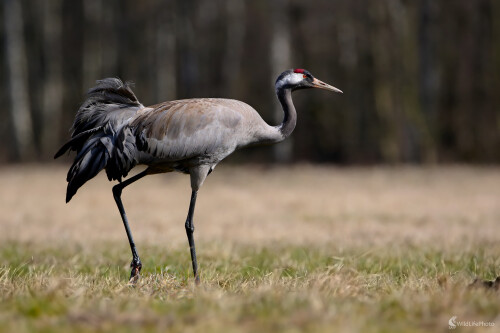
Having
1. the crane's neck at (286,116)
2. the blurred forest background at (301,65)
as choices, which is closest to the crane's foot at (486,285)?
the crane's neck at (286,116)

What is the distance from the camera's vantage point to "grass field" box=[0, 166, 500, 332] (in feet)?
10.3

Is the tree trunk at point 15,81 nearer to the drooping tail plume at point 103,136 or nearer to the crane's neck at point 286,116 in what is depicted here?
the drooping tail plume at point 103,136

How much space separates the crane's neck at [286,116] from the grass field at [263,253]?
44.3 inches

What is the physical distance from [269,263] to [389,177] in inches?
364

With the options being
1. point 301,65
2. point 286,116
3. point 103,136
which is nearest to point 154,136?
point 103,136

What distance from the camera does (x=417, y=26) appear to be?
68.0 ft

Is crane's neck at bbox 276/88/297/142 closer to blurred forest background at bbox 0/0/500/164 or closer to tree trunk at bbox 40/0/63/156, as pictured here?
blurred forest background at bbox 0/0/500/164

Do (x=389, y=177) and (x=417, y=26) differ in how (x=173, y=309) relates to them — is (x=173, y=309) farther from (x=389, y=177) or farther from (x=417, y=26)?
(x=417, y=26)

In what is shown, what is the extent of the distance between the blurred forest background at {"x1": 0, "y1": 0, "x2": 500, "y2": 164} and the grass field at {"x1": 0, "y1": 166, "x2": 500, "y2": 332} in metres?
4.03

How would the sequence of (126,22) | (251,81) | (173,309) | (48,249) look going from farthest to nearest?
(251,81) → (126,22) → (48,249) → (173,309)

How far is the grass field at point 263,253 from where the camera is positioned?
315 centimetres

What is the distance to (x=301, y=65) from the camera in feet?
94.4

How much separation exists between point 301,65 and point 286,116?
915 inches

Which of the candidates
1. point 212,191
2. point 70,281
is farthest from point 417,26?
point 70,281
